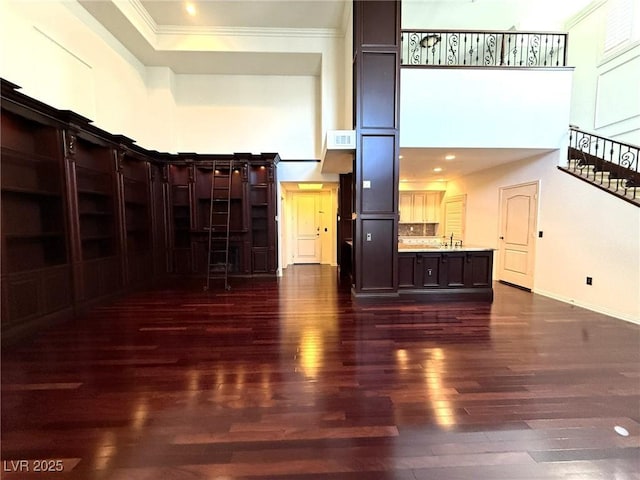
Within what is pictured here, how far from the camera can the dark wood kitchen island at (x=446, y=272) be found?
4754 mm

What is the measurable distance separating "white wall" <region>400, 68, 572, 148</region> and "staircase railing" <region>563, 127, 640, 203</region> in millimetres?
611

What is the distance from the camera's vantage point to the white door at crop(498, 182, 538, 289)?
5.22 meters

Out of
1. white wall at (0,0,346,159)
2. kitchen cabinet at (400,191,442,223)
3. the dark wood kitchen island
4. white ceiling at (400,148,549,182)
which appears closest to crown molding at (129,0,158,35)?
white wall at (0,0,346,159)

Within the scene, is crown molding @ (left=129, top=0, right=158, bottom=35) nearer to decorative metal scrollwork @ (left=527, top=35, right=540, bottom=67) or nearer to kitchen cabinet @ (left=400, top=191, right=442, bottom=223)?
kitchen cabinet @ (left=400, top=191, right=442, bottom=223)

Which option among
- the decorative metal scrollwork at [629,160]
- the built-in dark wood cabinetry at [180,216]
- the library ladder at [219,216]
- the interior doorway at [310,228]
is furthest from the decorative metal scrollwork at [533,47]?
the built-in dark wood cabinetry at [180,216]

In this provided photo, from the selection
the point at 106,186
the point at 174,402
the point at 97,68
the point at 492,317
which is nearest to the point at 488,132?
the point at 492,317

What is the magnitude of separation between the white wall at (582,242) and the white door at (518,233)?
152mm

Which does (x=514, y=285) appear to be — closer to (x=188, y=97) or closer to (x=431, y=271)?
(x=431, y=271)

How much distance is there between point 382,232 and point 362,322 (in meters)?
1.52

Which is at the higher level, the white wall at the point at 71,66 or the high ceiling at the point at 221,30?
the high ceiling at the point at 221,30

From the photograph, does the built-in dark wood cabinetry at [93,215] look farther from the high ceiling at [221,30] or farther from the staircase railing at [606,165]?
the staircase railing at [606,165]

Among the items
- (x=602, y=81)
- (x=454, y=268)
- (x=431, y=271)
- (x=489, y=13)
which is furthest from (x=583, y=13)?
(x=431, y=271)

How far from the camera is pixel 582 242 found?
4.32m

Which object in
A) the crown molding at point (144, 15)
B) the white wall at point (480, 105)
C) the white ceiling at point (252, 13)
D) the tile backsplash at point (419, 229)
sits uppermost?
the white ceiling at point (252, 13)
